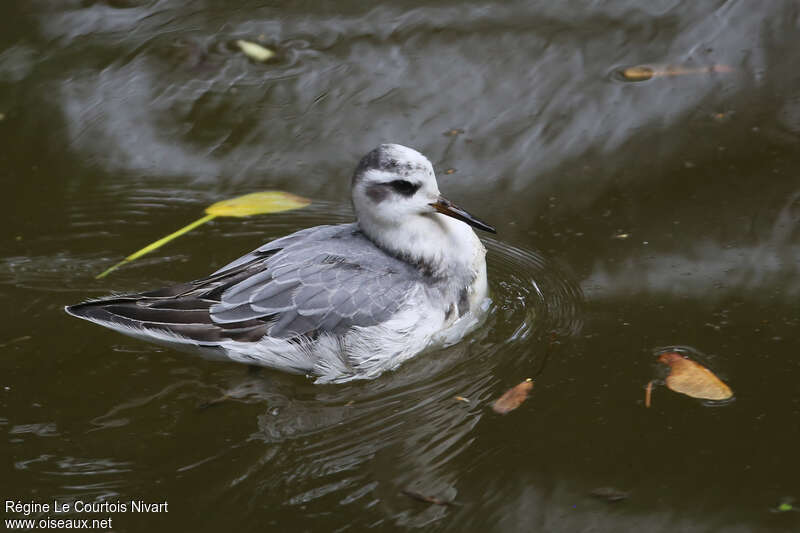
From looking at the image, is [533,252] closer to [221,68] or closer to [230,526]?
[230,526]

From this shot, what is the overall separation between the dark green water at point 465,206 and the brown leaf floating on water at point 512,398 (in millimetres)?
61

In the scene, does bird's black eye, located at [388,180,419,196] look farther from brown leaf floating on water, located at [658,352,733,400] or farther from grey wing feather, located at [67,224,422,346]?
brown leaf floating on water, located at [658,352,733,400]

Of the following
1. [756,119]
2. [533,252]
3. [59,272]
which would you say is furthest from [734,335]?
[59,272]

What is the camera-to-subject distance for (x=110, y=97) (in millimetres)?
7250

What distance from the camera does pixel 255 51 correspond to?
742cm

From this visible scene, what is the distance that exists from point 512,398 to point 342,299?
3.44ft

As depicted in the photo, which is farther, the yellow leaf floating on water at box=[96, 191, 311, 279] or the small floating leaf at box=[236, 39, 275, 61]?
the small floating leaf at box=[236, 39, 275, 61]

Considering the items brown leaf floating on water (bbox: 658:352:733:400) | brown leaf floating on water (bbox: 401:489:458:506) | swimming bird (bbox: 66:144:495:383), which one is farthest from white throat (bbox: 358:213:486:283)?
brown leaf floating on water (bbox: 401:489:458:506)

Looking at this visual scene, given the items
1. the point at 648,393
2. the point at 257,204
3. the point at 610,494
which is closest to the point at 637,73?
the point at 257,204

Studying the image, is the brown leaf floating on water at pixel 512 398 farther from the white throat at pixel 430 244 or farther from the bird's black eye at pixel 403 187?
the bird's black eye at pixel 403 187

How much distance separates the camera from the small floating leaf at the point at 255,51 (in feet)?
24.2

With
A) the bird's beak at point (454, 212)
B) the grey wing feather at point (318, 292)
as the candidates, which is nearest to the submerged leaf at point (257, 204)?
the grey wing feather at point (318, 292)

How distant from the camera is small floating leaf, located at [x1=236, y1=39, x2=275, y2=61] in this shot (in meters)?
7.38

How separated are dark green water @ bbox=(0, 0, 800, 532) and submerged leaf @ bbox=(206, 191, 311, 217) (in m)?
0.10
